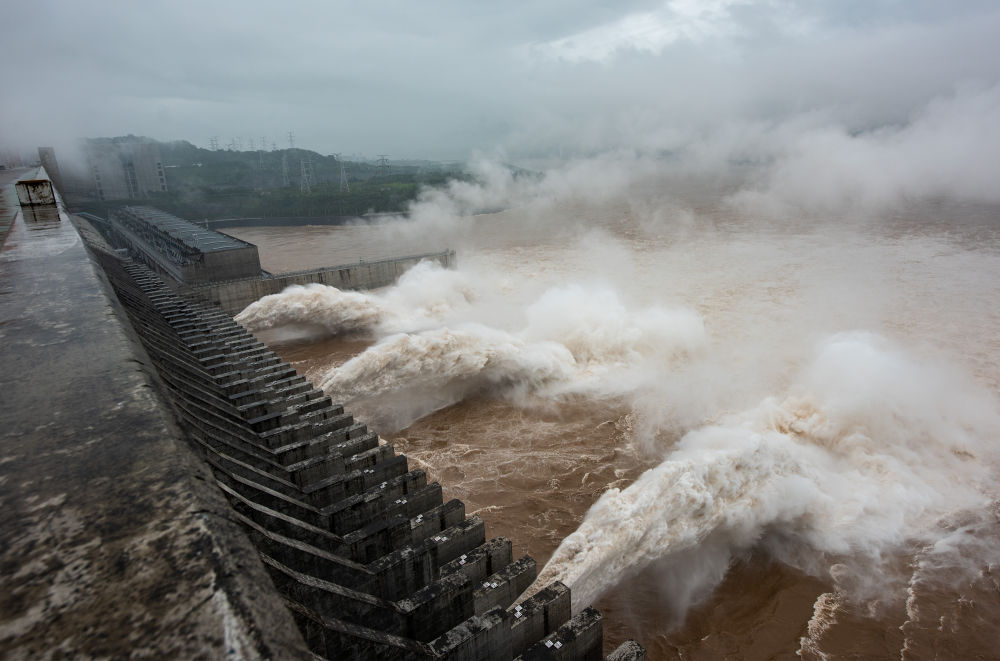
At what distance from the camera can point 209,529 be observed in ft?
10.7

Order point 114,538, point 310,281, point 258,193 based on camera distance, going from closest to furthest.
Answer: point 114,538 < point 310,281 < point 258,193

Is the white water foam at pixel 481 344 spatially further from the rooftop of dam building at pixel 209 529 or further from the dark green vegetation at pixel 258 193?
the dark green vegetation at pixel 258 193

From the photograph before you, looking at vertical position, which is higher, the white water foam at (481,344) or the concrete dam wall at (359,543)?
the concrete dam wall at (359,543)

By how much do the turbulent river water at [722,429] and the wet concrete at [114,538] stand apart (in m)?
7.93

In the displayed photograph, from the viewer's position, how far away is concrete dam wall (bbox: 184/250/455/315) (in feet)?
113

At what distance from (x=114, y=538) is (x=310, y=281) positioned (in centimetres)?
3559

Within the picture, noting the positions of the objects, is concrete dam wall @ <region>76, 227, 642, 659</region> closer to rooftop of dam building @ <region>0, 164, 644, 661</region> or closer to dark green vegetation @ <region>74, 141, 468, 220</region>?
rooftop of dam building @ <region>0, 164, 644, 661</region>

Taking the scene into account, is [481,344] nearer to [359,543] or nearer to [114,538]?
[359,543]

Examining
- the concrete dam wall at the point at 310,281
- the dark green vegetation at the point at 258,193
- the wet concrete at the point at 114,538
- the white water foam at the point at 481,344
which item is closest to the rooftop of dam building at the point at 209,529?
the wet concrete at the point at 114,538

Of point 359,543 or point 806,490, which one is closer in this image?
point 359,543

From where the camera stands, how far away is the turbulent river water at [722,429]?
1079 centimetres


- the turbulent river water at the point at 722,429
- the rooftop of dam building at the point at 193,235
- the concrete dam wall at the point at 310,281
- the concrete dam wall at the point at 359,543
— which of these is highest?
the rooftop of dam building at the point at 193,235

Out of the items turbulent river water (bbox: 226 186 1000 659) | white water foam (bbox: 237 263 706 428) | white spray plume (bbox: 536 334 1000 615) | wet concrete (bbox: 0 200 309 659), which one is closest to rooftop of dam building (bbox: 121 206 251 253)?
turbulent river water (bbox: 226 186 1000 659)

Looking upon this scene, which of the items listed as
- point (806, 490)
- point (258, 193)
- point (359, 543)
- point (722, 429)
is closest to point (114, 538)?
point (359, 543)
